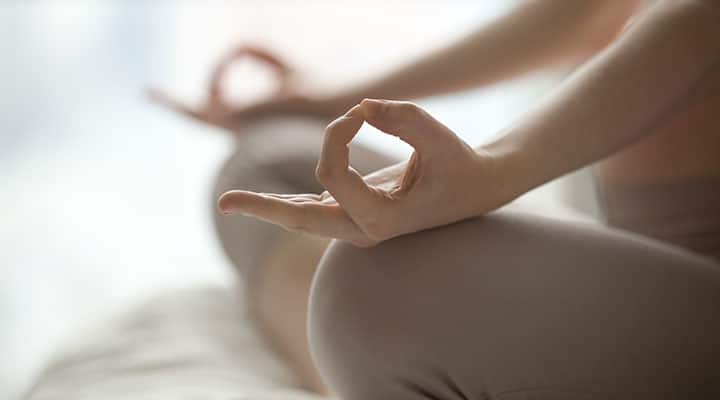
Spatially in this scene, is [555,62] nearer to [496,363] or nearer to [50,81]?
[496,363]

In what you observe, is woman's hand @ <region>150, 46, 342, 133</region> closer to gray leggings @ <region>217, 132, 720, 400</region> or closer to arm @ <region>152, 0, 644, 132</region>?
arm @ <region>152, 0, 644, 132</region>

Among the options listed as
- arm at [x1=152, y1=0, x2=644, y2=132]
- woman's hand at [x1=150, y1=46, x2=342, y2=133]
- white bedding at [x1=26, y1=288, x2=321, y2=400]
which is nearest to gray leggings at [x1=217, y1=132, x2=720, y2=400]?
white bedding at [x1=26, y1=288, x2=321, y2=400]

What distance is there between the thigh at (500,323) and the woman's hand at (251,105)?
573 mm

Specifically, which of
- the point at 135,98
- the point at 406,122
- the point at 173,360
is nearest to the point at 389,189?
the point at 406,122

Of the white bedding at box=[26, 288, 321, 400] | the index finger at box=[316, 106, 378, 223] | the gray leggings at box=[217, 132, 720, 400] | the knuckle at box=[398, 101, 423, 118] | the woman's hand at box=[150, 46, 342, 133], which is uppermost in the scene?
the knuckle at box=[398, 101, 423, 118]

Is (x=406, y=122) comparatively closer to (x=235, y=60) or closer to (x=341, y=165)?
(x=341, y=165)

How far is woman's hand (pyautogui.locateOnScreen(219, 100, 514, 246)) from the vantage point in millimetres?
427

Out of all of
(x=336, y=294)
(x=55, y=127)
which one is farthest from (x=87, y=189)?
(x=336, y=294)

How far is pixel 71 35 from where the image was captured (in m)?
1.94

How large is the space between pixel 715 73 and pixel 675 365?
0.63ft

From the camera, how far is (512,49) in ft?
3.22

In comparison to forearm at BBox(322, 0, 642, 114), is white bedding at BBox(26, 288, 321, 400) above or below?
below

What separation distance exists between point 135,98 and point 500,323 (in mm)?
1570

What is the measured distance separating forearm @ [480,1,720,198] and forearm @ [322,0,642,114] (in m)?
0.36
